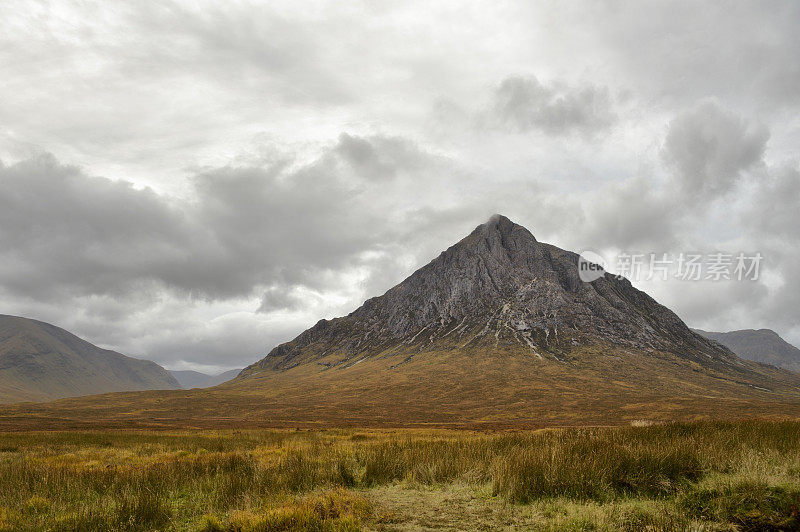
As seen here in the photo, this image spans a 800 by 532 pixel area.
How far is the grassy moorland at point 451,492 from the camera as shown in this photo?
5.91 meters

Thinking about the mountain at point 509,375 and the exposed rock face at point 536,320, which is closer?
the mountain at point 509,375

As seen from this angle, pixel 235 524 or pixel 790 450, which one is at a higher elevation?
pixel 790 450

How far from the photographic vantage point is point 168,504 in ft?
24.5

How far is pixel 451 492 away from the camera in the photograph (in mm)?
7809

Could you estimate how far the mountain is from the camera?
230ft

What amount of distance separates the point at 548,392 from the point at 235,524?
98.4 meters

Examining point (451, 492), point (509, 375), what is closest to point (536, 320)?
point (509, 375)

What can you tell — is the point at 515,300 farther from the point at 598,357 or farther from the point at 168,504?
the point at 168,504

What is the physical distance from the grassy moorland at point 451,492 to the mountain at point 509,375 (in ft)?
156

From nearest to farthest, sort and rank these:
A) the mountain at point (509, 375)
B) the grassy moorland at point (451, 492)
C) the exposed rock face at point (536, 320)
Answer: the grassy moorland at point (451, 492) → the mountain at point (509, 375) → the exposed rock face at point (536, 320)

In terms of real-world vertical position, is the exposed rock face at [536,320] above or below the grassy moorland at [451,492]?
above

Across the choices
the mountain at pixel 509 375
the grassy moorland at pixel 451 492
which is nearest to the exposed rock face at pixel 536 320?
the mountain at pixel 509 375

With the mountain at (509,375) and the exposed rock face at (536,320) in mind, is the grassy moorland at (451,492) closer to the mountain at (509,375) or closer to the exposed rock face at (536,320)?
the mountain at (509,375)

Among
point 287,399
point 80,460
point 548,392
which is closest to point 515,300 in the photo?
point 548,392
